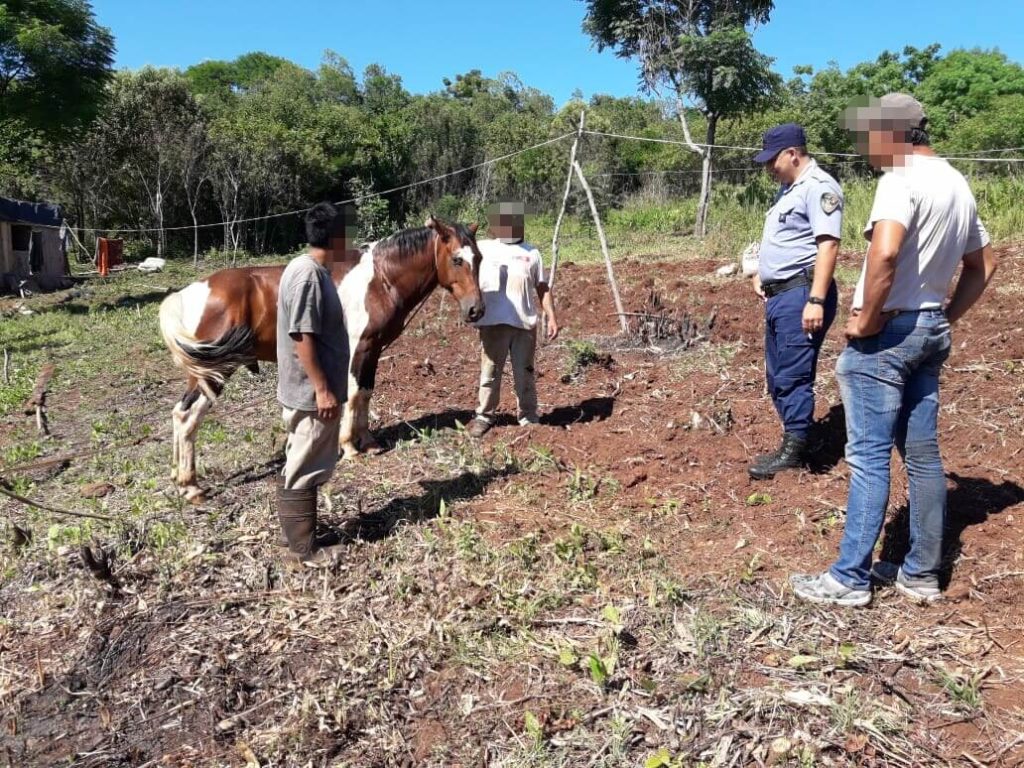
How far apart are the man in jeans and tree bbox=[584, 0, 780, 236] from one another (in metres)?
14.0

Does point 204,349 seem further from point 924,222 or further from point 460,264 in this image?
point 924,222

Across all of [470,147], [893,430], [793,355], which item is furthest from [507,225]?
[470,147]

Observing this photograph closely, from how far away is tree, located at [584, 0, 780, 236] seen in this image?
1712 centimetres

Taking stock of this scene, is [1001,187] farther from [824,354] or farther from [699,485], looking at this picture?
[699,485]

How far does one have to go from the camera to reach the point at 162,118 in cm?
2447

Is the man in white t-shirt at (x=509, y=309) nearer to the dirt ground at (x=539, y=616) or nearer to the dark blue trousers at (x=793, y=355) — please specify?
the dirt ground at (x=539, y=616)

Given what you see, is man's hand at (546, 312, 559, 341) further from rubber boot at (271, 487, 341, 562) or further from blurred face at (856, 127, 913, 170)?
blurred face at (856, 127, 913, 170)

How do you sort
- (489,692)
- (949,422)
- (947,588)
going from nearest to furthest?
(489,692)
(947,588)
(949,422)

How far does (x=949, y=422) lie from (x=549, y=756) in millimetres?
3492

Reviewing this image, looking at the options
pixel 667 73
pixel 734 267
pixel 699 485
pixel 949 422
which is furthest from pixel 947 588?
pixel 667 73

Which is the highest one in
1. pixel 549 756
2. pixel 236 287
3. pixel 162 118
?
pixel 162 118

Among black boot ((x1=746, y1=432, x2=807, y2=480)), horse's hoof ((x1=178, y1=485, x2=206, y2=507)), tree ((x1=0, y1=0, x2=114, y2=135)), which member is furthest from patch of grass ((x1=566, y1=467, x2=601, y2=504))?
tree ((x1=0, y1=0, x2=114, y2=135))

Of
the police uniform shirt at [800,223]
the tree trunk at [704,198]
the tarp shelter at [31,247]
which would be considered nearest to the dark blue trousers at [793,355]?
the police uniform shirt at [800,223]

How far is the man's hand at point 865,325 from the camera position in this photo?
9.34ft
